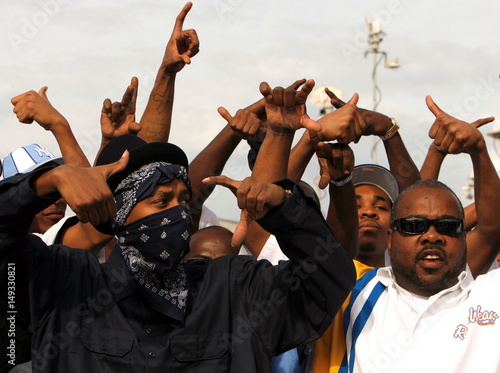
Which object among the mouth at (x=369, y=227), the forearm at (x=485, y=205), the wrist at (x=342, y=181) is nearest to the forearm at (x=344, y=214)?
the wrist at (x=342, y=181)

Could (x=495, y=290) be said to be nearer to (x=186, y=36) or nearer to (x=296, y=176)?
(x=296, y=176)

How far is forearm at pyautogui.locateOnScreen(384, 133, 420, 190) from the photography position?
5234mm

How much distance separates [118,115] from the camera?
5043 mm

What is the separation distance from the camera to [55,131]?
4.38m

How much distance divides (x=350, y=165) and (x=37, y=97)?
5.93ft

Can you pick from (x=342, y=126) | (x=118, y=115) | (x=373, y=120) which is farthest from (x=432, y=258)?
(x=118, y=115)

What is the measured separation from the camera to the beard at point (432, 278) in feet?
12.6

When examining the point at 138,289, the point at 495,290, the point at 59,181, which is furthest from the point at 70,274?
the point at 495,290

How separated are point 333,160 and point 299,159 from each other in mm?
1022

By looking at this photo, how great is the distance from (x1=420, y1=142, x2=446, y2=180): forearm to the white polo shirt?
1342 millimetres

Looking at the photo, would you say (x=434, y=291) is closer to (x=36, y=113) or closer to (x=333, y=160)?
(x=333, y=160)

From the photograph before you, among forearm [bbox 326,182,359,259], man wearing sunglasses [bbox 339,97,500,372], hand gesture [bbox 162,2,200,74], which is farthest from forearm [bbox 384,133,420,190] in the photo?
hand gesture [bbox 162,2,200,74]

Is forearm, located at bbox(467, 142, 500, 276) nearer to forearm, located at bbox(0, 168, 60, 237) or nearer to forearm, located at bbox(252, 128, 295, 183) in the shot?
forearm, located at bbox(252, 128, 295, 183)

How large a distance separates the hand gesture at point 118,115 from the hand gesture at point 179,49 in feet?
0.95
